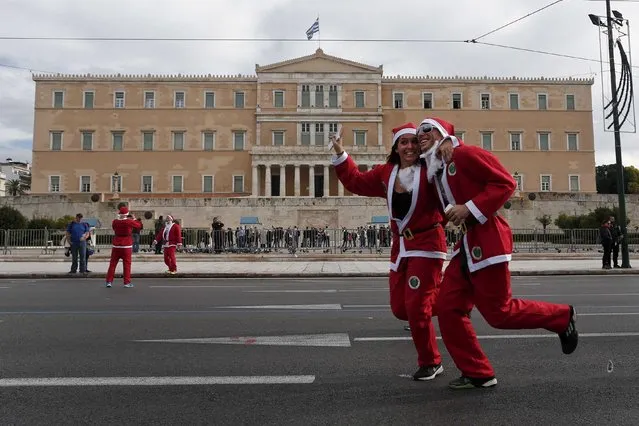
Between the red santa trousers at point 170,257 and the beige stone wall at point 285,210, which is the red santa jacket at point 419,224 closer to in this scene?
the red santa trousers at point 170,257

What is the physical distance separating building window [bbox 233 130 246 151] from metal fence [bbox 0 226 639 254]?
40.1 meters

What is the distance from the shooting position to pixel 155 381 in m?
4.37

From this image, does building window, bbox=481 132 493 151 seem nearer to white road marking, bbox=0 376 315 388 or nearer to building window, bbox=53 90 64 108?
building window, bbox=53 90 64 108

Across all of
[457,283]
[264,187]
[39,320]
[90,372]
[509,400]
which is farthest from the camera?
[264,187]

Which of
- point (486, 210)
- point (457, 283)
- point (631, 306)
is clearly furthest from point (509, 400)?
point (631, 306)

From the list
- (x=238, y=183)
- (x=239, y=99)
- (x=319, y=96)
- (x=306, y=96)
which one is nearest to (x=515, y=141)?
(x=319, y=96)

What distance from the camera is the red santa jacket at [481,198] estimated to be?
156 inches

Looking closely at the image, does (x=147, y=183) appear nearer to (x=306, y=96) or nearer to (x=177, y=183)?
(x=177, y=183)

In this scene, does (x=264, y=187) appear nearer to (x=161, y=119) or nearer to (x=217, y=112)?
(x=217, y=112)

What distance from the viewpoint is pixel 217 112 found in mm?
66375

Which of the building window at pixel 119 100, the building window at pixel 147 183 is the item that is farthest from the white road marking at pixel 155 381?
the building window at pixel 119 100

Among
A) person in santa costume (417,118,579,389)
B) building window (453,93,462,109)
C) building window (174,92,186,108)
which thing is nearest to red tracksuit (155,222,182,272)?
person in santa costume (417,118,579,389)

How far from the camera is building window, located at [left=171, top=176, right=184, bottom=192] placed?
65.9 m

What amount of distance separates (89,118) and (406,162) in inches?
2681
